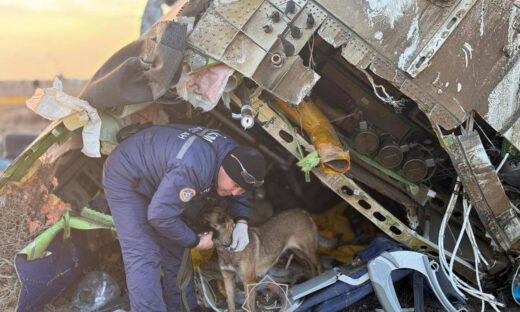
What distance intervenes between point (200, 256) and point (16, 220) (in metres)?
1.77

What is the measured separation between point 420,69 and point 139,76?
2.36 metres

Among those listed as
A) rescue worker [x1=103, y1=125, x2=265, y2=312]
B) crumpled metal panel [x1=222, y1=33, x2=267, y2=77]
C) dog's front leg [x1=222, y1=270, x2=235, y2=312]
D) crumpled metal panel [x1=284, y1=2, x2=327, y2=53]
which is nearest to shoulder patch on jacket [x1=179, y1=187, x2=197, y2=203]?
rescue worker [x1=103, y1=125, x2=265, y2=312]

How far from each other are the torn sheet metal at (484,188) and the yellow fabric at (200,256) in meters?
2.53

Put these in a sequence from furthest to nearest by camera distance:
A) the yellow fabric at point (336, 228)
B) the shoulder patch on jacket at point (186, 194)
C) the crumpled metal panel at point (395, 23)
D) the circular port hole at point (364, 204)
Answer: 1. the yellow fabric at point (336, 228)
2. the circular port hole at point (364, 204)
3. the crumpled metal panel at point (395, 23)
4. the shoulder patch on jacket at point (186, 194)

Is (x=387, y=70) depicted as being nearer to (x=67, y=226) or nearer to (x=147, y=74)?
(x=147, y=74)

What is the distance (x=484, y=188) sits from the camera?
402 cm

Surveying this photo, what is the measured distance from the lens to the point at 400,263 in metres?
3.93

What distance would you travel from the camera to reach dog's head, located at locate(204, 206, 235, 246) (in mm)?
4121

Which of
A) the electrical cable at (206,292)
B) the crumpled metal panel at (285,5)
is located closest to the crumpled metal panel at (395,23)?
the crumpled metal panel at (285,5)

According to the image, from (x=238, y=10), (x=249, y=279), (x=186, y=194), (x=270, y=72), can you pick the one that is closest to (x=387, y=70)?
(x=270, y=72)

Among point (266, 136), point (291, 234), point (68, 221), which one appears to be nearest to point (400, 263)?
point (291, 234)

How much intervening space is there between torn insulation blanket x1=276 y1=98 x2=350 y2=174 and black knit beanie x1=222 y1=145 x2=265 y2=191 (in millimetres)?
640

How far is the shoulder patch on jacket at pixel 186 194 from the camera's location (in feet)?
11.4

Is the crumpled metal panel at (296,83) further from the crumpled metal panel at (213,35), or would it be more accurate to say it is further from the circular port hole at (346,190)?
the circular port hole at (346,190)
